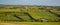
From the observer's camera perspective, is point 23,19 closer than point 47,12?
Yes

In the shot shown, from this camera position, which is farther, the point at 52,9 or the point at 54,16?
the point at 52,9

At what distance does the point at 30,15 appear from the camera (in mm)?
1093

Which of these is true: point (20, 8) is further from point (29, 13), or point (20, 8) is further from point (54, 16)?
point (54, 16)

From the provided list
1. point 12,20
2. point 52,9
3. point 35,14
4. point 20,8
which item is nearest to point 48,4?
point 52,9

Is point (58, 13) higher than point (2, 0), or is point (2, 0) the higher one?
point (2, 0)

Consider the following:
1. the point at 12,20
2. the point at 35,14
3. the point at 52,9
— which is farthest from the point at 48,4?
the point at 12,20

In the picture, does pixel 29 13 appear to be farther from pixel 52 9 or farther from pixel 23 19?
pixel 52 9

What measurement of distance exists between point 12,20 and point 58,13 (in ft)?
1.46

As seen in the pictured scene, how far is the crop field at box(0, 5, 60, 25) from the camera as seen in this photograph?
3.31 feet

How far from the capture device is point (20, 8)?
→ 3.89 ft

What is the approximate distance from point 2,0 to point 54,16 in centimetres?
53

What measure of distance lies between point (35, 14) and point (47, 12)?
0.13 metres

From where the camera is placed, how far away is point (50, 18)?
105 cm

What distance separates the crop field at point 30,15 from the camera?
1010mm
